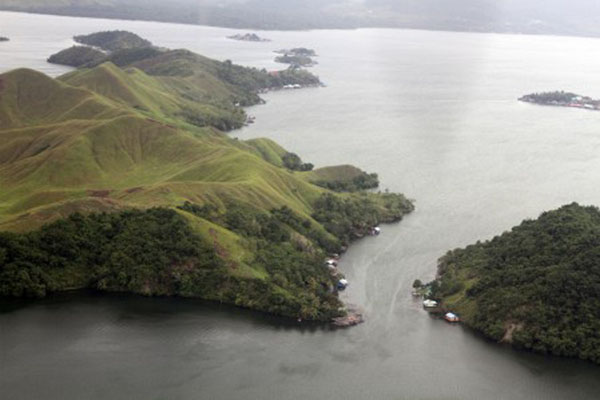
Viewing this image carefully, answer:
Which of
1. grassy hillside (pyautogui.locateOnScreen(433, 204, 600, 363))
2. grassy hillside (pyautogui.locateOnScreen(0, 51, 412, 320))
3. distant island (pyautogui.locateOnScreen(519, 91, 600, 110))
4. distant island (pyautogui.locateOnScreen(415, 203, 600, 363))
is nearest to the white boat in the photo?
distant island (pyautogui.locateOnScreen(415, 203, 600, 363))

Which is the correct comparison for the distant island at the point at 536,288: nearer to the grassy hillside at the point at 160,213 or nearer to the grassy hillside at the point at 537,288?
the grassy hillside at the point at 537,288

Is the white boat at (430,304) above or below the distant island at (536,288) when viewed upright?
below

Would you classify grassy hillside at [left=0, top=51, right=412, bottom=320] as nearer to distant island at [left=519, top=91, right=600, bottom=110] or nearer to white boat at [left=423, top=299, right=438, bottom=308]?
white boat at [left=423, top=299, right=438, bottom=308]

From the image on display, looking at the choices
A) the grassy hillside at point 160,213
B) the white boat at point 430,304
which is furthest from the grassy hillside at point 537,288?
the grassy hillside at point 160,213

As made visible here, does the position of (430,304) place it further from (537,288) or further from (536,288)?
(537,288)

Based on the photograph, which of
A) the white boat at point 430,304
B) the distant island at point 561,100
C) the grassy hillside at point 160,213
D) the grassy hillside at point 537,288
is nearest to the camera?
the grassy hillside at point 537,288

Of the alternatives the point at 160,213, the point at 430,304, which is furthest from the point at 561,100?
the point at 160,213
